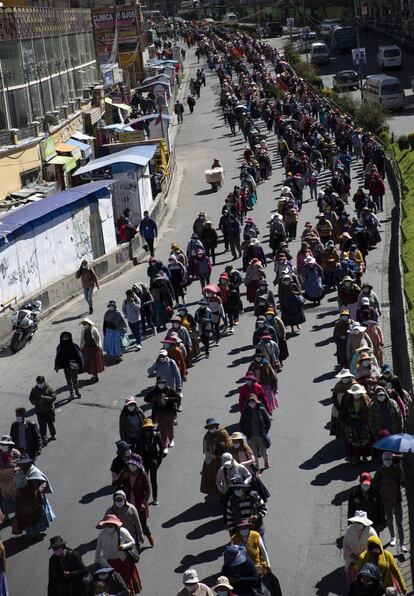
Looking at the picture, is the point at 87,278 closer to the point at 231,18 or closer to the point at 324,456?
the point at 324,456

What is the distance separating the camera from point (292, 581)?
40.3 feet

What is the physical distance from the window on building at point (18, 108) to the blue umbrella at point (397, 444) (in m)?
28.6

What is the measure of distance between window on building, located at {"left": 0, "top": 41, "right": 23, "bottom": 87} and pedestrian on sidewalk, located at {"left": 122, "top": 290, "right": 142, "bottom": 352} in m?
19.0

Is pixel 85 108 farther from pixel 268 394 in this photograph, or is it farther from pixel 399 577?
pixel 399 577

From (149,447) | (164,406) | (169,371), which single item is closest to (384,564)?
(149,447)

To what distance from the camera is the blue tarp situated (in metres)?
25.3

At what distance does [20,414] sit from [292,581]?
456 centimetres

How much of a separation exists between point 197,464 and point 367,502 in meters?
3.93

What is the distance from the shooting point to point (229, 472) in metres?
13.3

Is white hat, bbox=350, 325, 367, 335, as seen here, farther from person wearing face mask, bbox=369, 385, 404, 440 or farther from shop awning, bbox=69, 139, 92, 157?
shop awning, bbox=69, 139, 92, 157

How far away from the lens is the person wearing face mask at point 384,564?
1060 cm

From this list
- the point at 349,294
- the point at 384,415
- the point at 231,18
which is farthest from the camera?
the point at 231,18

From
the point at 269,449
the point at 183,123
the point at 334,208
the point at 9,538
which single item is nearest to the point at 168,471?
the point at 269,449

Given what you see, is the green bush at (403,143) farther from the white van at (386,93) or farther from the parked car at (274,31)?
the parked car at (274,31)
